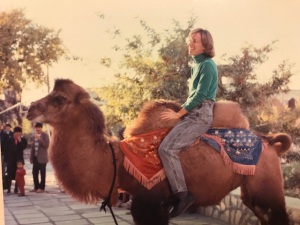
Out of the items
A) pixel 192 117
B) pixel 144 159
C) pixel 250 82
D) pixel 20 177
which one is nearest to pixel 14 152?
pixel 20 177

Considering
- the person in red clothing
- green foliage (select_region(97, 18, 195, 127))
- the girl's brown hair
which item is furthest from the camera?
the person in red clothing

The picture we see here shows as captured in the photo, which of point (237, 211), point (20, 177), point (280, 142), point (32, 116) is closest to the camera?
point (32, 116)

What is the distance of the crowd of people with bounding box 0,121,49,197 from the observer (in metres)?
2.61

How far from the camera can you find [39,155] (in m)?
2.80

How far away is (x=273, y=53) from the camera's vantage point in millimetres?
3168

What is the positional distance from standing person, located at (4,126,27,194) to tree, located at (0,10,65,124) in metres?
0.14

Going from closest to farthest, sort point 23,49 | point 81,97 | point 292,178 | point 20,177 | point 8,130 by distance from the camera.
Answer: point 81,97 → point 8,130 → point 23,49 → point 20,177 → point 292,178

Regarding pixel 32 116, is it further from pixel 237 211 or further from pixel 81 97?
pixel 237 211

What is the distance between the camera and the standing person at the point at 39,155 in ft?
8.30

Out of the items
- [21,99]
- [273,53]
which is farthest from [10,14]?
[273,53]

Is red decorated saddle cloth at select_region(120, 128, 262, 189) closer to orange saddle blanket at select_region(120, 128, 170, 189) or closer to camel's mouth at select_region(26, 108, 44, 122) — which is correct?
orange saddle blanket at select_region(120, 128, 170, 189)

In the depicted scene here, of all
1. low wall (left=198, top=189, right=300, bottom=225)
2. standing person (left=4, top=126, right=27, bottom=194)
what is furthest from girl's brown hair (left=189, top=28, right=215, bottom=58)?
standing person (left=4, top=126, right=27, bottom=194)

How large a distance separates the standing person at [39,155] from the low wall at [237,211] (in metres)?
1.47

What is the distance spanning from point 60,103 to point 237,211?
1.76 meters
